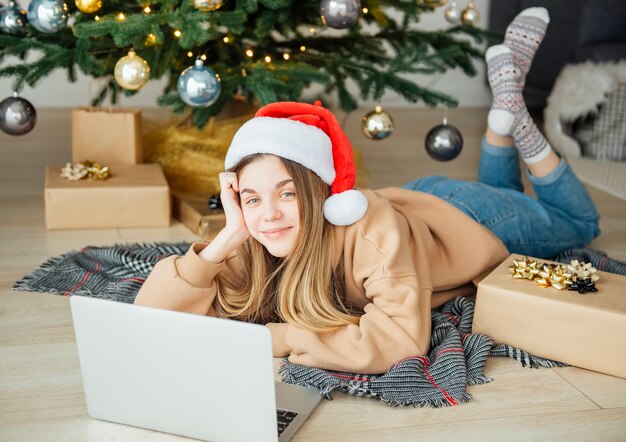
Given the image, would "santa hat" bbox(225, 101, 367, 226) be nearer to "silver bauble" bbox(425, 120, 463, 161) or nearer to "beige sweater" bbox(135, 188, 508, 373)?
"beige sweater" bbox(135, 188, 508, 373)

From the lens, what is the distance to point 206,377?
1167 millimetres

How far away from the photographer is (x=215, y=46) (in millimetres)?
2314

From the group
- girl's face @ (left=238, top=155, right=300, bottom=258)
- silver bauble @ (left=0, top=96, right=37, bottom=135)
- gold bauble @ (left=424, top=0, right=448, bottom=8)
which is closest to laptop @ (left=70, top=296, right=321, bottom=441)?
girl's face @ (left=238, top=155, right=300, bottom=258)

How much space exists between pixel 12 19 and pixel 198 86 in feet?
1.88

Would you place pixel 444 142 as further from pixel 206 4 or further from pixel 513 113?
pixel 206 4

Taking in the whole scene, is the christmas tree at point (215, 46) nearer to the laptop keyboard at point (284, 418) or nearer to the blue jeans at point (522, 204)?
the blue jeans at point (522, 204)

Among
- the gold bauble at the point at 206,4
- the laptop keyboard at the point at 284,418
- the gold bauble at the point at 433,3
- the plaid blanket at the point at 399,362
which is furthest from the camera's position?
the gold bauble at the point at 433,3

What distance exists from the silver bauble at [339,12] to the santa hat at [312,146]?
1.94 feet

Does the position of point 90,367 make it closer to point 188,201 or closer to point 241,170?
point 241,170

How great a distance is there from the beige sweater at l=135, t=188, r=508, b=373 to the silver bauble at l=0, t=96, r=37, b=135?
0.83 metres

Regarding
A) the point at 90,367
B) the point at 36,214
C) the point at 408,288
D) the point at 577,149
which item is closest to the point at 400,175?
the point at 577,149

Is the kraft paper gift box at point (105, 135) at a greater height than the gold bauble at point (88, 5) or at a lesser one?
lesser

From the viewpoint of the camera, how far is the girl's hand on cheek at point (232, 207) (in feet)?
4.81

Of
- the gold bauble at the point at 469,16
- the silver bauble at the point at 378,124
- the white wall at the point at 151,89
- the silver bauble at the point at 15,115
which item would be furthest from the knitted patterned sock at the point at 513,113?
the white wall at the point at 151,89
